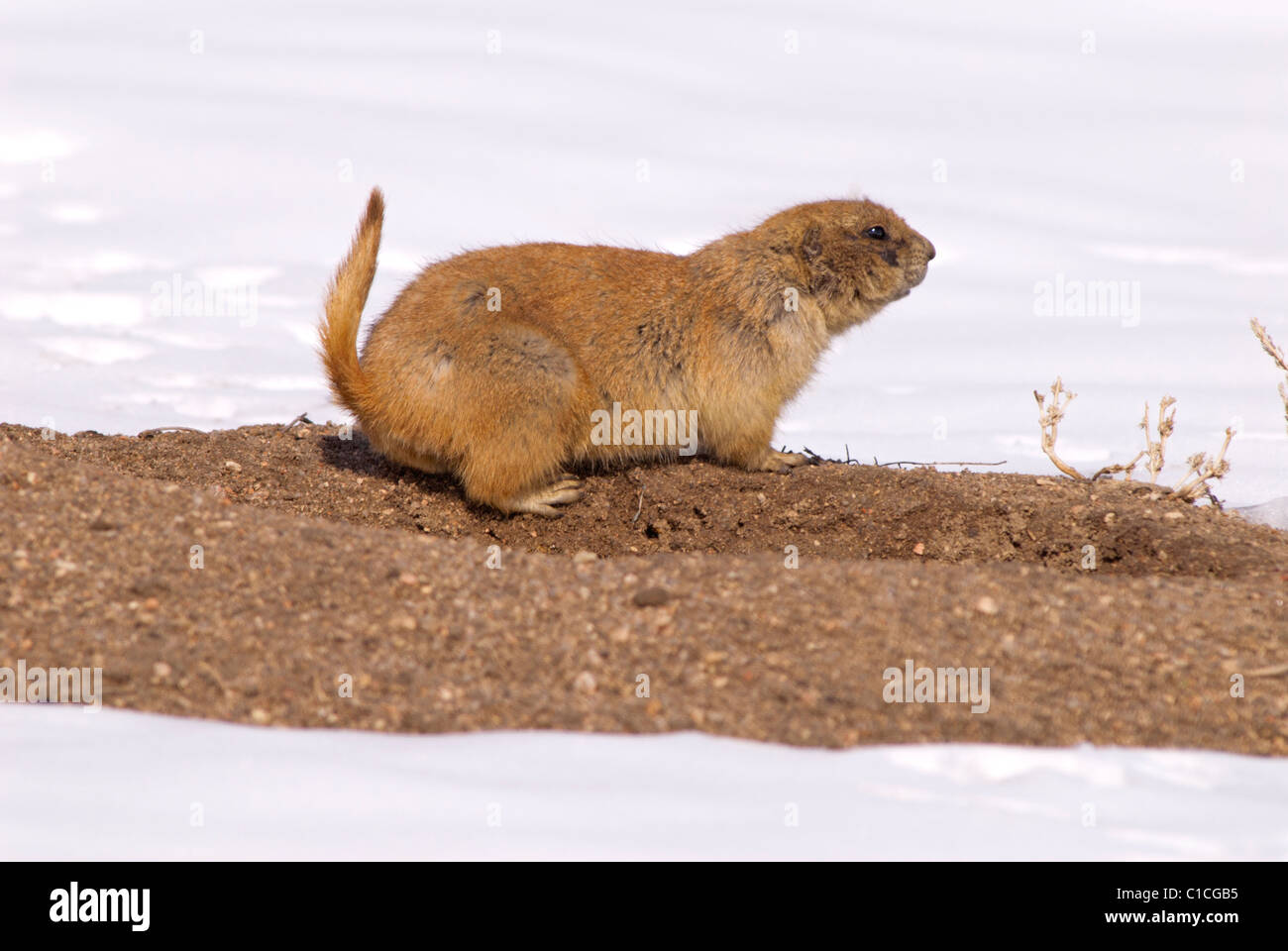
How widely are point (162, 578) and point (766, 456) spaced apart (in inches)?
159

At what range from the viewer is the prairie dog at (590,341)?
724cm

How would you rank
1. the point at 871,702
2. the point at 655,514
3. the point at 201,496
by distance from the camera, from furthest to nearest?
the point at 655,514 < the point at 201,496 < the point at 871,702

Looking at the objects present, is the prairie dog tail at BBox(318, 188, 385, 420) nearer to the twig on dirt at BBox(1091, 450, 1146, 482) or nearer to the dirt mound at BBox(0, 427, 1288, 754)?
the dirt mound at BBox(0, 427, 1288, 754)

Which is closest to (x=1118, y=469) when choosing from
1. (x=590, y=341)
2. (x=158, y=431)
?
(x=590, y=341)

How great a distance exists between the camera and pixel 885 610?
17.3ft

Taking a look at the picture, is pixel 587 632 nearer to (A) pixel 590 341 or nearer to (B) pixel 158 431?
(A) pixel 590 341

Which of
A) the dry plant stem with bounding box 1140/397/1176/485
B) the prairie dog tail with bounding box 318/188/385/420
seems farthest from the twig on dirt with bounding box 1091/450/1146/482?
the prairie dog tail with bounding box 318/188/385/420

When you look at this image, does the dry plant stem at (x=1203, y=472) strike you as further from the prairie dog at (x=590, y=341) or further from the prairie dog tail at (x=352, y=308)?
the prairie dog tail at (x=352, y=308)

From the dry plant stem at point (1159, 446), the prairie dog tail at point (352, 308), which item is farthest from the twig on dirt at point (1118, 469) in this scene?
the prairie dog tail at point (352, 308)

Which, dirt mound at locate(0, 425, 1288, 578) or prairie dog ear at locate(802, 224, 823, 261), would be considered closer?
dirt mound at locate(0, 425, 1288, 578)

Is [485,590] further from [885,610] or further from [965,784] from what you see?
[965,784]

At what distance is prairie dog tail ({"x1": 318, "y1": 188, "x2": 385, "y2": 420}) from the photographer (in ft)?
23.6

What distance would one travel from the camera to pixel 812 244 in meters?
8.10

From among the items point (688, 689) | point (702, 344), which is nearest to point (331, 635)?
point (688, 689)
